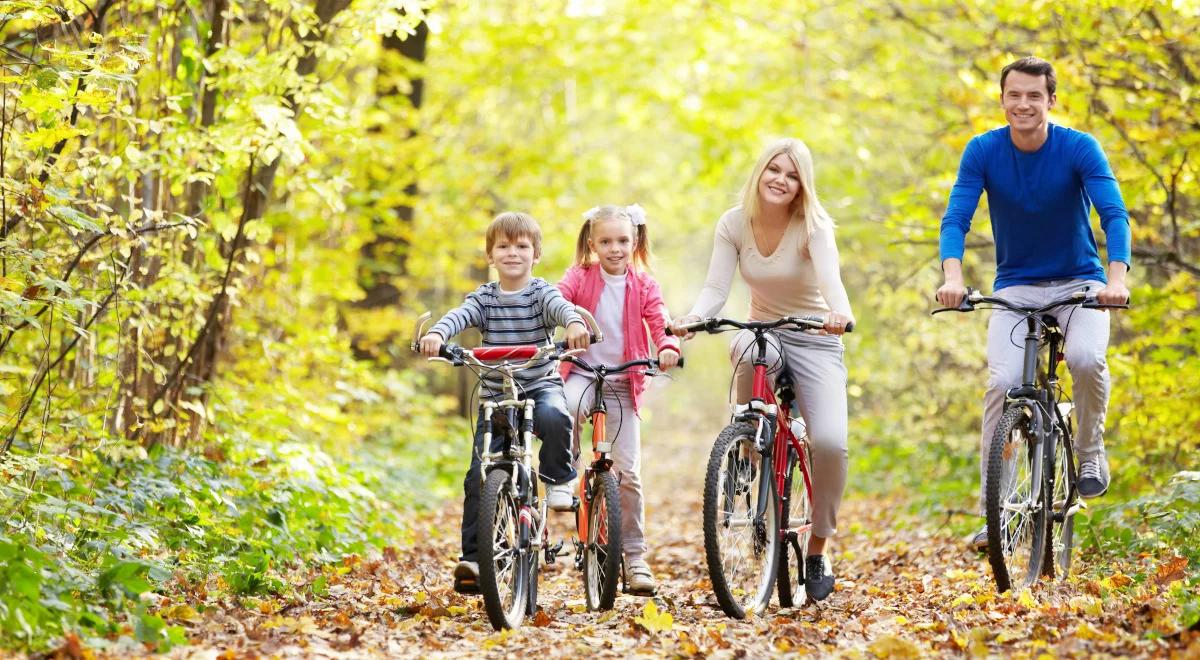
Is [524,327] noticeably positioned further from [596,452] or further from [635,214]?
[635,214]

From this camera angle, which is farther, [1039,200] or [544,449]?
[1039,200]

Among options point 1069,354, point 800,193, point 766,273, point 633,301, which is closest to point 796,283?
point 766,273

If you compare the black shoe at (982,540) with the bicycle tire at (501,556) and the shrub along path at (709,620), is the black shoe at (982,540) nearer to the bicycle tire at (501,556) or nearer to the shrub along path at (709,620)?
the shrub along path at (709,620)

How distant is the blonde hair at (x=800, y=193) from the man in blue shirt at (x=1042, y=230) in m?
0.64

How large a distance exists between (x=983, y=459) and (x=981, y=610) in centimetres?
69

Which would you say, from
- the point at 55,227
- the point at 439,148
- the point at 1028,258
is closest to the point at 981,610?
the point at 1028,258

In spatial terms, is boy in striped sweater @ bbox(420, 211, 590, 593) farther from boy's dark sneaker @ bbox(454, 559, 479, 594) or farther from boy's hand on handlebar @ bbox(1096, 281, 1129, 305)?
boy's hand on handlebar @ bbox(1096, 281, 1129, 305)

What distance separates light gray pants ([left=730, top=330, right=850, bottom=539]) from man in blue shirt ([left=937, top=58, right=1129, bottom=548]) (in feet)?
2.09

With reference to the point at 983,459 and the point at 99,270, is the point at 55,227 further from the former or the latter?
the point at 983,459

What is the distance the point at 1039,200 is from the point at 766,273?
1.33m

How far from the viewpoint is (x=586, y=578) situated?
578 centimetres

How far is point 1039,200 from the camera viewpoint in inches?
225

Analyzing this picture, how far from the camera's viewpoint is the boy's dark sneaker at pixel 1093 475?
586cm

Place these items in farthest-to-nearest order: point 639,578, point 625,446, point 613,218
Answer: point 613,218 < point 625,446 < point 639,578
